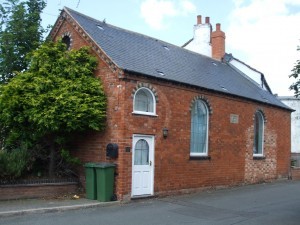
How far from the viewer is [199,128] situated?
1625 centimetres

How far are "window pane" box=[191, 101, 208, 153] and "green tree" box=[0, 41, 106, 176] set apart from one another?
4.20 metres

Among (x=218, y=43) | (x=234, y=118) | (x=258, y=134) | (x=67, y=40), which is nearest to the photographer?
(x=67, y=40)

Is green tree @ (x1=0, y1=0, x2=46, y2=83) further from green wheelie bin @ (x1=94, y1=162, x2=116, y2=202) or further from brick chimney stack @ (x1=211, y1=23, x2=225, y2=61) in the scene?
brick chimney stack @ (x1=211, y1=23, x2=225, y2=61)

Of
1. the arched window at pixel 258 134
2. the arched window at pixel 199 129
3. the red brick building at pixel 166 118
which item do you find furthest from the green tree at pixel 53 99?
the arched window at pixel 258 134

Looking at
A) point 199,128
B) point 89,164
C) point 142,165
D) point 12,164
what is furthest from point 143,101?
point 12,164

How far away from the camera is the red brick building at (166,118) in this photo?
1320 centimetres

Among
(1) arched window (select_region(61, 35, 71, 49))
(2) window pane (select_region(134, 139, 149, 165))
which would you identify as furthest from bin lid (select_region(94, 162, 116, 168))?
(1) arched window (select_region(61, 35, 71, 49))

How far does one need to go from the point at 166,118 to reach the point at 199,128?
7.92ft

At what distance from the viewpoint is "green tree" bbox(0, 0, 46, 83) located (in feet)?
54.6

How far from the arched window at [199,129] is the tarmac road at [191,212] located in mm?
1818

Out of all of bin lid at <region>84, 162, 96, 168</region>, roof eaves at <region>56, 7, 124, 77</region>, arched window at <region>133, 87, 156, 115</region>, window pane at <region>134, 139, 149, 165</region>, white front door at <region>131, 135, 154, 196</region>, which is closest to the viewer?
bin lid at <region>84, 162, 96, 168</region>

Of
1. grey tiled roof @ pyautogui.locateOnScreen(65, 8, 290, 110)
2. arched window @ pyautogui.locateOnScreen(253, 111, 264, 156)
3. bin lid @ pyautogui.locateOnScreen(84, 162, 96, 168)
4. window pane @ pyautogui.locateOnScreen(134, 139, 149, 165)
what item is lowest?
bin lid @ pyautogui.locateOnScreen(84, 162, 96, 168)

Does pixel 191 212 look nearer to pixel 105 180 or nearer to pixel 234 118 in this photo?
pixel 105 180

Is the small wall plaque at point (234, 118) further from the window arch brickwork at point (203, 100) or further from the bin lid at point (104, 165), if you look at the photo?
the bin lid at point (104, 165)
